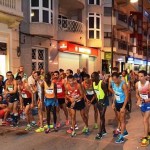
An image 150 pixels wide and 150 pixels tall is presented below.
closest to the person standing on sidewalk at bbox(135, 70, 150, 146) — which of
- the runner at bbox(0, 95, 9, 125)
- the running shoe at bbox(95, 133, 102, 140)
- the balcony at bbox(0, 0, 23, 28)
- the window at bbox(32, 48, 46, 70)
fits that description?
the running shoe at bbox(95, 133, 102, 140)

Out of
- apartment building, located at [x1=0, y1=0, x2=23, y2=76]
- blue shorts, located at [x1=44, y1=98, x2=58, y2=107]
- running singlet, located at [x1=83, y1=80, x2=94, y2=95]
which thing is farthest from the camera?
apartment building, located at [x1=0, y1=0, x2=23, y2=76]

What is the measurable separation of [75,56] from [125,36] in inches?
668

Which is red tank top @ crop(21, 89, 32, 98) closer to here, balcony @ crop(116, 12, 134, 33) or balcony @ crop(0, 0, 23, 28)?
balcony @ crop(0, 0, 23, 28)

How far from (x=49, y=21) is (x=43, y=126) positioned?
12.3 metres

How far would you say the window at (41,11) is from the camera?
2061cm

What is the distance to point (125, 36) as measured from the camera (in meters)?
42.2

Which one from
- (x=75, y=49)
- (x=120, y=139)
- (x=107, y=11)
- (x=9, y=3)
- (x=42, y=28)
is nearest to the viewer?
(x=120, y=139)

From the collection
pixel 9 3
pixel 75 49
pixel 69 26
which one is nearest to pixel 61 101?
pixel 9 3

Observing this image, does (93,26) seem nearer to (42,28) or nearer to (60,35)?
(60,35)

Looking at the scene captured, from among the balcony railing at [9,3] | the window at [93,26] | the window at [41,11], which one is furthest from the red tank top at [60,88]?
the window at [93,26]

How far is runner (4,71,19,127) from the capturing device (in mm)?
10172

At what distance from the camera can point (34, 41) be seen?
20.2m

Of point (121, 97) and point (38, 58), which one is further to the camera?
point (38, 58)

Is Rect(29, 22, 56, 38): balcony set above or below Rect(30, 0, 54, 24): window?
below
